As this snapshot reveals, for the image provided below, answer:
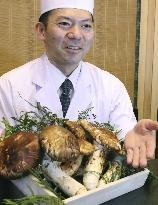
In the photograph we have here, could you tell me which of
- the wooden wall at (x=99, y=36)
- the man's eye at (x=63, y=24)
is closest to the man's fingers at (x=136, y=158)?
the man's eye at (x=63, y=24)

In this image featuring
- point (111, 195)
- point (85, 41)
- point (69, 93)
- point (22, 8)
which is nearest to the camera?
point (111, 195)

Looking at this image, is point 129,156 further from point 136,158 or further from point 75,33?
point 75,33

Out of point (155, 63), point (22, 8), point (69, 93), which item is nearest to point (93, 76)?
point (69, 93)

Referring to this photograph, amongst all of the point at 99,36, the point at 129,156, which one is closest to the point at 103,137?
the point at 129,156

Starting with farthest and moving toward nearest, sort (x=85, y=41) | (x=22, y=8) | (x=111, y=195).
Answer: (x=22, y=8)
(x=85, y=41)
(x=111, y=195)

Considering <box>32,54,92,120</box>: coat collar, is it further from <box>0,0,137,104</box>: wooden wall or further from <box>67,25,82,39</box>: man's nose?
<box>0,0,137,104</box>: wooden wall

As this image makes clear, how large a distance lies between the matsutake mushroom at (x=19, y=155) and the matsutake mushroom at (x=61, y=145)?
0.02 m

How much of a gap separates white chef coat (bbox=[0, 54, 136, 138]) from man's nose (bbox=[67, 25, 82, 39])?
20 centimetres

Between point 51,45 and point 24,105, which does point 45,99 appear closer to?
point 24,105

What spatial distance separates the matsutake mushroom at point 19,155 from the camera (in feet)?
2.12

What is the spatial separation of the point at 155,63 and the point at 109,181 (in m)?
1.76

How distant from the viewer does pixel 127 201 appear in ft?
2.30

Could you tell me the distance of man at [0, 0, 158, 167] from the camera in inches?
48.0

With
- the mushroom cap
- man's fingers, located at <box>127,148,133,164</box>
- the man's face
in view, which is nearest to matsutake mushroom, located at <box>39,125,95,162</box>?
the mushroom cap
